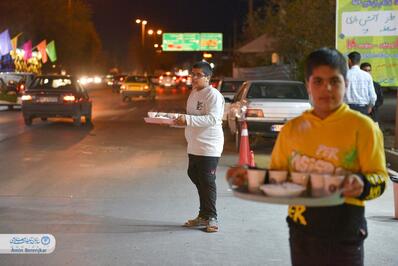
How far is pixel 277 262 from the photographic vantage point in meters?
5.87

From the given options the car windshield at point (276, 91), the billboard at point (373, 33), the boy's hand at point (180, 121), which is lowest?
the car windshield at point (276, 91)

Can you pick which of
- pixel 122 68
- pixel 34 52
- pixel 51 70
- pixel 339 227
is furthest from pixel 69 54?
pixel 122 68

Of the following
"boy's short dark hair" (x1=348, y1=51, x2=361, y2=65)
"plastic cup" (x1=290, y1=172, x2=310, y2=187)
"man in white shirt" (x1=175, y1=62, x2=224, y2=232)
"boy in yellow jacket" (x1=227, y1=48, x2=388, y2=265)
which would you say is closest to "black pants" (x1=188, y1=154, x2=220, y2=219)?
"man in white shirt" (x1=175, y1=62, x2=224, y2=232)

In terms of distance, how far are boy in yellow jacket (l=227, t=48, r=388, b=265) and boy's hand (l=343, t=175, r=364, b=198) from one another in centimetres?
8

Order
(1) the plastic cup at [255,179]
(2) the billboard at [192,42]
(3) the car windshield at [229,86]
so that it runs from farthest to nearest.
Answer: (2) the billboard at [192,42] → (3) the car windshield at [229,86] → (1) the plastic cup at [255,179]

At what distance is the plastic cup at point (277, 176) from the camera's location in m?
3.09

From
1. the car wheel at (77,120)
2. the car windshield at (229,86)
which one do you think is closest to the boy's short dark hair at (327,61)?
the car wheel at (77,120)

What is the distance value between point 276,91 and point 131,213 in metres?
8.13

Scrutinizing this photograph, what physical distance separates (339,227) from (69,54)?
62.2 meters

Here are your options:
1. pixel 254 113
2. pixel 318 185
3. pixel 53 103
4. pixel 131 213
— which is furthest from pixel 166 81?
pixel 318 185

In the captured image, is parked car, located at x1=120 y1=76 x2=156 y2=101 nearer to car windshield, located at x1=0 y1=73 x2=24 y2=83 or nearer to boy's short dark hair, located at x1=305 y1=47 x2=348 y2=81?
car windshield, located at x1=0 y1=73 x2=24 y2=83

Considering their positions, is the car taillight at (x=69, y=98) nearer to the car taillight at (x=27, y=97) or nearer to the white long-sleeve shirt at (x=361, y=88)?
the car taillight at (x=27, y=97)

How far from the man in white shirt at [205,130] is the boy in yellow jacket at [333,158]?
340cm

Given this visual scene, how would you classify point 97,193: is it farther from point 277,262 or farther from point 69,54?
point 69,54
